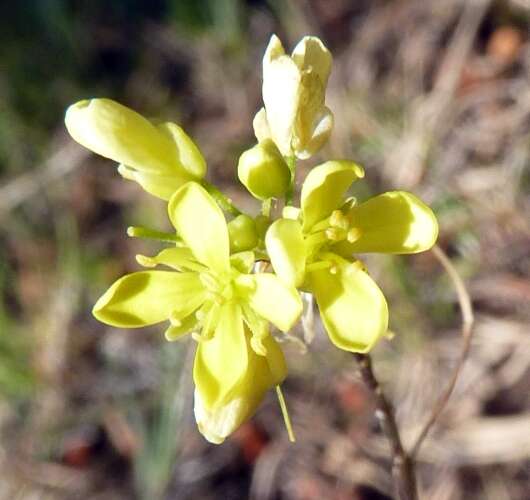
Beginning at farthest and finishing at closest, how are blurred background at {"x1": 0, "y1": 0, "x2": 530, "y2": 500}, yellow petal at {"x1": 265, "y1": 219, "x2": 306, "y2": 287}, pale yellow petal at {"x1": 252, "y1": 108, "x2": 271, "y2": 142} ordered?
blurred background at {"x1": 0, "y1": 0, "x2": 530, "y2": 500}
pale yellow petal at {"x1": 252, "y1": 108, "x2": 271, "y2": 142}
yellow petal at {"x1": 265, "y1": 219, "x2": 306, "y2": 287}

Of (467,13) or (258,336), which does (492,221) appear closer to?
(467,13)

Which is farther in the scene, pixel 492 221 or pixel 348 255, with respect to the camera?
pixel 492 221

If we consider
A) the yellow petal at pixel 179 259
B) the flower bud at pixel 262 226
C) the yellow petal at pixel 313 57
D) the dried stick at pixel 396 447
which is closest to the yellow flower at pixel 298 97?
the yellow petal at pixel 313 57

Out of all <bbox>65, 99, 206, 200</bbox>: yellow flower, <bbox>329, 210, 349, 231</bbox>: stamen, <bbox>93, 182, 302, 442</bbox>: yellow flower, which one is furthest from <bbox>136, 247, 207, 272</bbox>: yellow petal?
<bbox>329, 210, 349, 231</bbox>: stamen

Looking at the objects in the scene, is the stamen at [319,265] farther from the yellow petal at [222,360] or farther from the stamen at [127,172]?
the stamen at [127,172]

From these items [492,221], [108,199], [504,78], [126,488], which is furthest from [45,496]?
[504,78]

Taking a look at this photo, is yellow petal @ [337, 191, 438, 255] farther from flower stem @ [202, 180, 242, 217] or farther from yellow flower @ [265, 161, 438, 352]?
flower stem @ [202, 180, 242, 217]
